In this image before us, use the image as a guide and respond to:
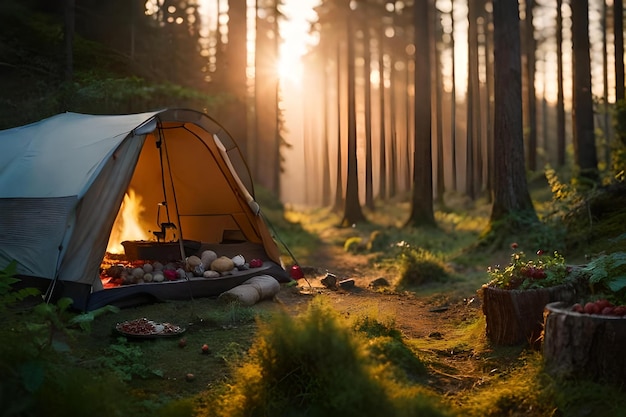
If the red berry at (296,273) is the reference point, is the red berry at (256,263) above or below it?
above

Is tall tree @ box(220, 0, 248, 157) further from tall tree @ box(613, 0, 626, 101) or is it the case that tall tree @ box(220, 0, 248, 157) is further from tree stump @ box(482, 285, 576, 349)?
tree stump @ box(482, 285, 576, 349)

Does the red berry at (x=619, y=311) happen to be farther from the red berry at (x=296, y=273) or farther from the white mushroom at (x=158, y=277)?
the red berry at (x=296, y=273)

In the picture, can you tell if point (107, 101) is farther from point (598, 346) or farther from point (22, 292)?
point (598, 346)

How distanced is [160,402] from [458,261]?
25.5 ft

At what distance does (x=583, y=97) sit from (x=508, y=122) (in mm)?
4050

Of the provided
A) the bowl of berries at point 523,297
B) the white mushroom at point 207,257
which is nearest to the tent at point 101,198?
the white mushroom at point 207,257

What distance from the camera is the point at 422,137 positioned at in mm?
16156

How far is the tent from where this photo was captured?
7.15 meters

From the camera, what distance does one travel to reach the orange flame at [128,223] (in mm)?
10812

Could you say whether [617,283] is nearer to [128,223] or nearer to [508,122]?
[508,122]

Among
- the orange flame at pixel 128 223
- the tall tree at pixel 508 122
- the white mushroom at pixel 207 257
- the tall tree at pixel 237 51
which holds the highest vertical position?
the tall tree at pixel 237 51

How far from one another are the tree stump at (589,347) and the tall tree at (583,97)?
36.6 ft

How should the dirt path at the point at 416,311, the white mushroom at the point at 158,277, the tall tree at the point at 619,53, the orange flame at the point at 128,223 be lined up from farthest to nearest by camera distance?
the tall tree at the point at 619,53 < the orange flame at the point at 128,223 < the white mushroom at the point at 158,277 < the dirt path at the point at 416,311

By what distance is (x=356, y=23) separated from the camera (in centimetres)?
2709
